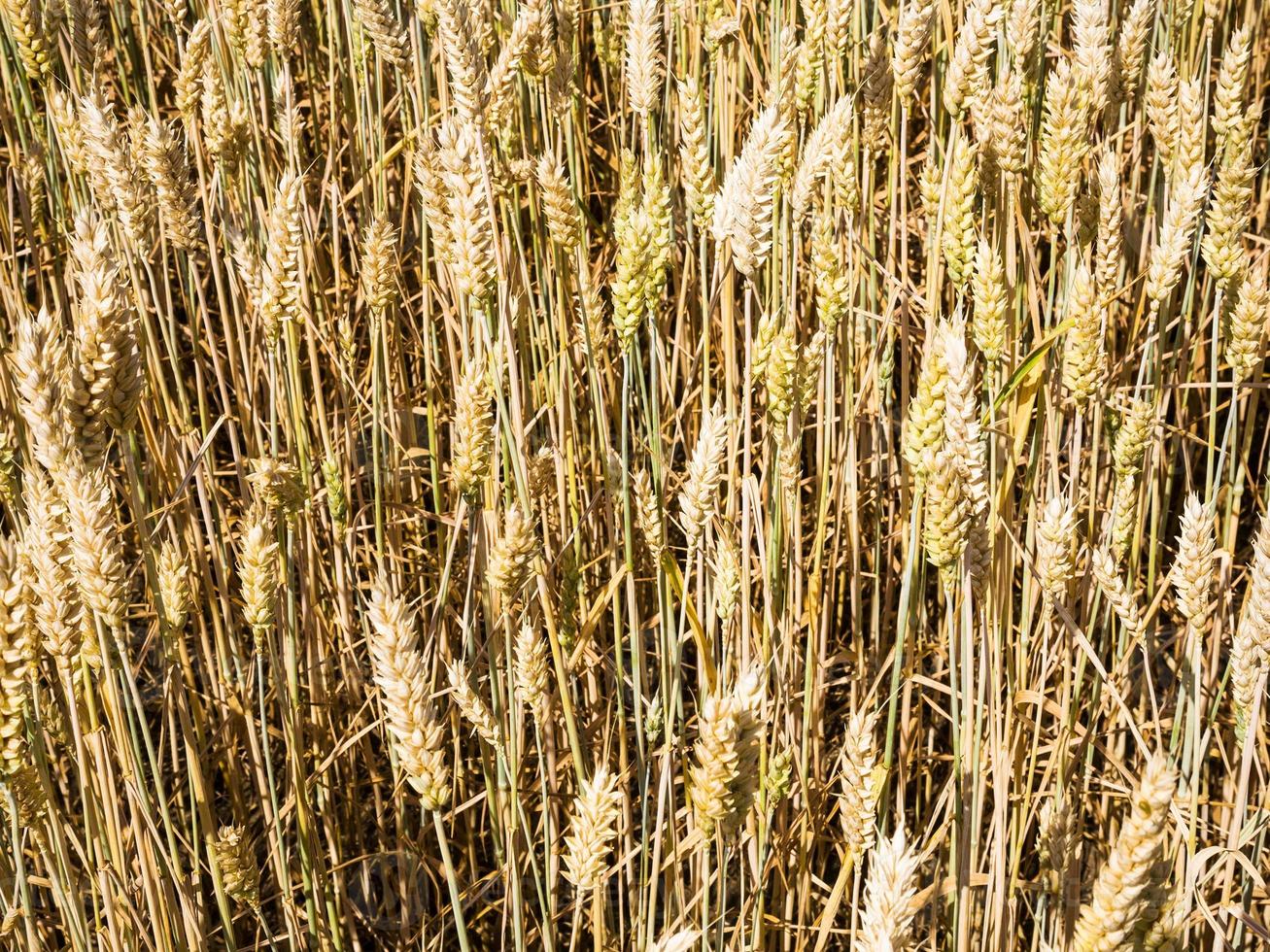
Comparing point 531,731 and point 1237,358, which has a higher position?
point 1237,358

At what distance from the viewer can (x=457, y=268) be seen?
111 cm

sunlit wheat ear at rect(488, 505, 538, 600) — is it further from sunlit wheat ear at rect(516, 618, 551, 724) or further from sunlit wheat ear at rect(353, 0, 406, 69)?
sunlit wheat ear at rect(353, 0, 406, 69)

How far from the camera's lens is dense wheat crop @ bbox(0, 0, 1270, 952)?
1039mm

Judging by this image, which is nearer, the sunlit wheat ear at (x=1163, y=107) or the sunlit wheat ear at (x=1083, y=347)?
the sunlit wheat ear at (x=1083, y=347)

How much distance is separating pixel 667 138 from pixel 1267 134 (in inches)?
53.8

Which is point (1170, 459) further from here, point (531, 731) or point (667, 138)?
point (531, 731)

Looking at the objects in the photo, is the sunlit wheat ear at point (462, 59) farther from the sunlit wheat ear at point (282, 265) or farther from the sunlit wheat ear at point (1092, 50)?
the sunlit wheat ear at point (1092, 50)

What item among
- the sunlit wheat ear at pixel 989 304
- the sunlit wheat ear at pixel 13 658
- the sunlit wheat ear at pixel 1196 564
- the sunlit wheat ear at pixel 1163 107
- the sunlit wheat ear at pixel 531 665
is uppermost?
the sunlit wheat ear at pixel 1163 107

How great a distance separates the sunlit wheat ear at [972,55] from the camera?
132cm

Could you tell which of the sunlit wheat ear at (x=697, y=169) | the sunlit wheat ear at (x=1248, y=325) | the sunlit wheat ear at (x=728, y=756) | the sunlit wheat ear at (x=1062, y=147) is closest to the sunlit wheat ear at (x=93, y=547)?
the sunlit wheat ear at (x=728, y=756)

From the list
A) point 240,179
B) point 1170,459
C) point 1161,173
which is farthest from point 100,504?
point 1161,173

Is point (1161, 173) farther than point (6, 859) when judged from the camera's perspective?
Yes

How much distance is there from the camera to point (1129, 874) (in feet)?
2.49

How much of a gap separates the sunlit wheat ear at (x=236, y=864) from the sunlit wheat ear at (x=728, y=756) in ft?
1.97
